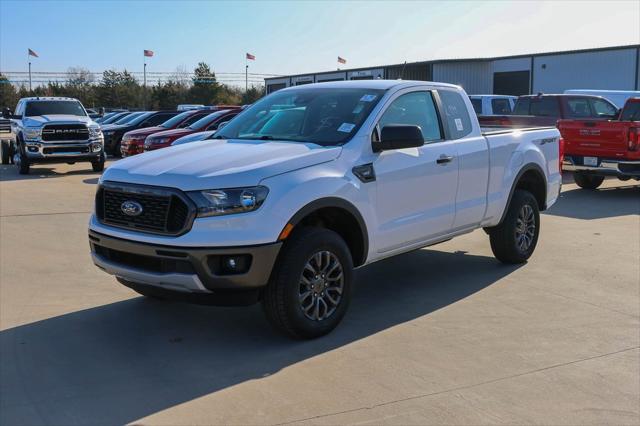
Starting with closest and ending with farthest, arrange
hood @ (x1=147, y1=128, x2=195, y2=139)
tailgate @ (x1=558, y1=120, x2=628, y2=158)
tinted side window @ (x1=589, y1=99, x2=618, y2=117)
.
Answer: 1. tailgate @ (x1=558, y1=120, x2=628, y2=158)
2. hood @ (x1=147, y1=128, x2=195, y2=139)
3. tinted side window @ (x1=589, y1=99, x2=618, y2=117)

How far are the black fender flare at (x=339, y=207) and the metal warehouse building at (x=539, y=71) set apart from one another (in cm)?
2829

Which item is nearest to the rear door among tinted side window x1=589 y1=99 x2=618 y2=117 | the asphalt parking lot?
tinted side window x1=589 y1=99 x2=618 y2=117

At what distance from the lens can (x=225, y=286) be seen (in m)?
4.48

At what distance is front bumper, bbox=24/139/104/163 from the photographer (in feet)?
56.4

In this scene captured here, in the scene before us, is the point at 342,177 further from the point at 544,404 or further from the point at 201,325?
the point at 544,404

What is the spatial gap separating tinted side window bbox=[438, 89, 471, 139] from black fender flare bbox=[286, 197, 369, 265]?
66.4 inches

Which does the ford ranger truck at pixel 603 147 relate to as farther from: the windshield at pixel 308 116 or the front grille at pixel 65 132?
the front grille at pixel 65 132

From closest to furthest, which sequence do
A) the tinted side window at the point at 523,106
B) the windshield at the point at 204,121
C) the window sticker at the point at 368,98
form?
the window sticker at the point at 368,98 < the windshield at the point at 204,121 < the tinted side window at the point at 523,106

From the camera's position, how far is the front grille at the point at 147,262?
177 inches

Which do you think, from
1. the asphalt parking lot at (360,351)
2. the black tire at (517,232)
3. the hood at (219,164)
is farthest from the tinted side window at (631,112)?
the hood at (219,164)

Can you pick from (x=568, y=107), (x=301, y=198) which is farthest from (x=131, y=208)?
(x=568, y=107)

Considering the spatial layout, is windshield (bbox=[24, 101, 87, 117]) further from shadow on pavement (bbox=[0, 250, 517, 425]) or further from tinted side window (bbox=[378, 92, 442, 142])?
tinted side window (bbox=[378, 92, 442, 142])

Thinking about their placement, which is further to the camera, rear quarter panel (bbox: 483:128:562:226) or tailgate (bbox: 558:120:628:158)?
tailgate (bbox: 558:120:628:158)

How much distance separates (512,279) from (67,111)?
15.1 m
